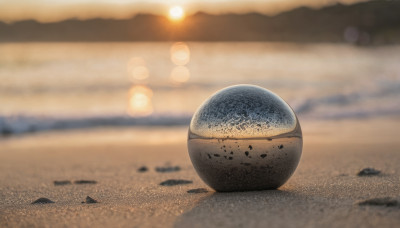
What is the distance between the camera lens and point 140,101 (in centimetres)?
1708

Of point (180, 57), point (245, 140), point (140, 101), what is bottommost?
point (140, 101)

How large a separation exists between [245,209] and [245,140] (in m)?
0.53

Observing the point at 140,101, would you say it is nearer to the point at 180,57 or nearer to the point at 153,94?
the point at 153,94

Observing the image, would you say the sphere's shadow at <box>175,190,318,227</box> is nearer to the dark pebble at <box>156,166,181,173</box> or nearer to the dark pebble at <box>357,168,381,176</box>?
the dark pebble at <box>357,168,381,176</box>

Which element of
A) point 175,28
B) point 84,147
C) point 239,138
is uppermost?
point 175,28

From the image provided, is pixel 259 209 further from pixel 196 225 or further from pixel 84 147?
pixel 84 147

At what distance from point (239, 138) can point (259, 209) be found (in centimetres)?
57

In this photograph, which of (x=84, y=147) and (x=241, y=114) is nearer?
(x=241, y=114)

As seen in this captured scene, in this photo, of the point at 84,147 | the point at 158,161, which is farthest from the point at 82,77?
the point at 158,161

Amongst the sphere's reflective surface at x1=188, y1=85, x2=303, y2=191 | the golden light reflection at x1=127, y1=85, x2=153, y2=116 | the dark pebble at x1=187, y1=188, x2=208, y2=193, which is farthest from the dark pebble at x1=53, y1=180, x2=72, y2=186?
the golden light reflection at x1=127, y1=85, x2=153, y2=116

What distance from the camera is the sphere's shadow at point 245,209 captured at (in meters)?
3.79

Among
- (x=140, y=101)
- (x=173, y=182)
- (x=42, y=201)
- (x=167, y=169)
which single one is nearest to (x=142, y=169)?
(x=167, y=169)

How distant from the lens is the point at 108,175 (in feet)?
22.3

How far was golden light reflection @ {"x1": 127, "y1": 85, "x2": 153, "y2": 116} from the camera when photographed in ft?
47.4
